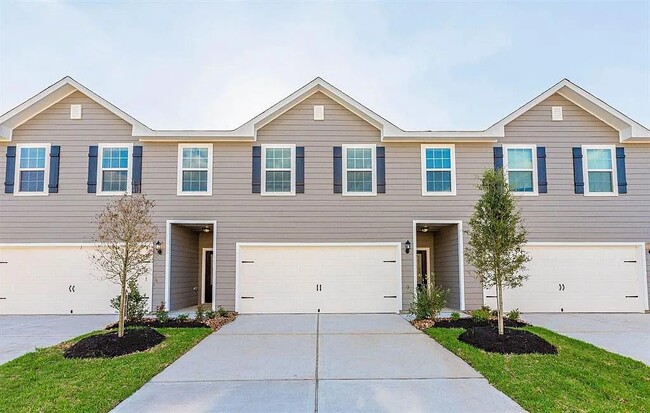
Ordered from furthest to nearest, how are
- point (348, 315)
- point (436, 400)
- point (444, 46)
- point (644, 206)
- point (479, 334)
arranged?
point (444, 46), point (644, 206), point (348, 315), point (479, 334), point (436, 400)

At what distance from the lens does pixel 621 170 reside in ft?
41.6

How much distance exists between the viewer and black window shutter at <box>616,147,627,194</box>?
12.6 metres

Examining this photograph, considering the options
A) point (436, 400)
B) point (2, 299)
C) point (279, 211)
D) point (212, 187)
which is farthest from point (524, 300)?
point (2, 299)

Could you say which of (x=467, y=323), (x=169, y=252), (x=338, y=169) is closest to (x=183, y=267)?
(x=169, y=252)

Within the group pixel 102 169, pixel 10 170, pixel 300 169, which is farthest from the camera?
pixel 300 169

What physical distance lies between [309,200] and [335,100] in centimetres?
310

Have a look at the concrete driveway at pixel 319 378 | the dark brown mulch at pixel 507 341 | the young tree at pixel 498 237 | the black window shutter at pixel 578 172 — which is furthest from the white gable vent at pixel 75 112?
the black window shutter at pixel 578 172

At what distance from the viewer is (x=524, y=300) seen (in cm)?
1232

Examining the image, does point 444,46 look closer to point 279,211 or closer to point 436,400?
point 279,211

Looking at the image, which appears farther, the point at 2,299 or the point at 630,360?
the point at 2,299

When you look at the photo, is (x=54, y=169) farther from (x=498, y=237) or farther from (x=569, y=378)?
(x=569, y=378)

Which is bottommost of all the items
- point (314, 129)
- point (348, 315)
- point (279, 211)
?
point (348, 315)

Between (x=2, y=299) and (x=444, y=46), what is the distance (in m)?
17.2

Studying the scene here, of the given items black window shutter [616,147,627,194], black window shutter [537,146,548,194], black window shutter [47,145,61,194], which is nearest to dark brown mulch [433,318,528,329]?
black window shutter [537,146,548,194]
